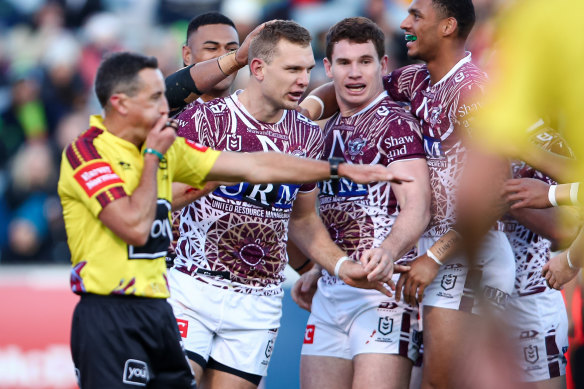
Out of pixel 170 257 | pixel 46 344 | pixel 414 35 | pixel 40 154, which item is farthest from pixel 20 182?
pixel 414 35

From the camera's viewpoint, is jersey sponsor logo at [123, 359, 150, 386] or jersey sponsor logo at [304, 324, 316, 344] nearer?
jersey sponsor logo at [123, 359, 150, 386]

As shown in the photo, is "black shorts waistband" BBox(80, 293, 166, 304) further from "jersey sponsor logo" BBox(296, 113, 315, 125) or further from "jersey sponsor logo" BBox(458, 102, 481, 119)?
"jersey sponsor logo" BBox(458, 102, 481, 119)

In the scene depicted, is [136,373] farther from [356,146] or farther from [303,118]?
[356,146]

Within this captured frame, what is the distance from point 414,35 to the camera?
6.20m

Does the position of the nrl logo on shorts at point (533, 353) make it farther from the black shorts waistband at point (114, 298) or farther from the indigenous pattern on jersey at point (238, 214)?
the black shorts waistband at point (114, 298)

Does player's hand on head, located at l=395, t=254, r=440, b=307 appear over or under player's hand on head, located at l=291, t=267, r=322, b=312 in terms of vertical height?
over

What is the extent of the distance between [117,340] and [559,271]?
272cm

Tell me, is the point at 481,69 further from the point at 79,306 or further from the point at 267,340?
the point at 79,306

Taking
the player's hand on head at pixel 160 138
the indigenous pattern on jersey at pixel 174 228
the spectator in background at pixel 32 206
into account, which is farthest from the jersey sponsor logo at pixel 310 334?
the spectator in background at pixel 32 206

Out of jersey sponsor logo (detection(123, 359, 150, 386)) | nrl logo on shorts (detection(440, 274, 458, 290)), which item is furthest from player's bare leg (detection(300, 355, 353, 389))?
jersey sponsor logo (detection(123, 359, 150, 386))

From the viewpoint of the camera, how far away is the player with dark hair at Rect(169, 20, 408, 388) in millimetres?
5680

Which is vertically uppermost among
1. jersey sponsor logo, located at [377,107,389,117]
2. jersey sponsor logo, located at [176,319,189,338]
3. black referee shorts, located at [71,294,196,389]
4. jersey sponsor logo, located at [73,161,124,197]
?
jersey sponsor logo, located at [377,107,389,117]

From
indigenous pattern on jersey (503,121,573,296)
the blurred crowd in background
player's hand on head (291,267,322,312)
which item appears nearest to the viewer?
indigenous pattern on jersey (503,121,573,296)

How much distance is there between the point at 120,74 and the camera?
15.0 feet
